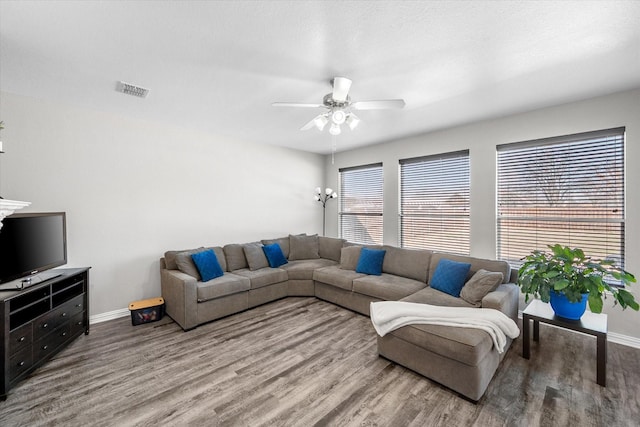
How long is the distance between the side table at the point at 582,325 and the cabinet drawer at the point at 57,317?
14.6 feet

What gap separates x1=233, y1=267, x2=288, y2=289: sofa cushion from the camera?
3.80 m

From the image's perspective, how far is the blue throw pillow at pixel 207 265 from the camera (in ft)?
11.7

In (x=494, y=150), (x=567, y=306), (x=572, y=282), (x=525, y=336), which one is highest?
(x=494, y=150)

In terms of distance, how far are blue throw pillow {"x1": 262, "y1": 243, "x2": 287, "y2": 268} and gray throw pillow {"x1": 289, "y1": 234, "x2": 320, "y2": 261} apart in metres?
0.43

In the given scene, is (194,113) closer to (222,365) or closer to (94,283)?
(94,283)

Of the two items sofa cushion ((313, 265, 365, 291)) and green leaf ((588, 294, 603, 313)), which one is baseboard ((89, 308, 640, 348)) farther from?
sofa cushion ((313, 265, 365, 291))

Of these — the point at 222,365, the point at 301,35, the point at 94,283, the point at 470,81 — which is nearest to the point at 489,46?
the point at 470,81

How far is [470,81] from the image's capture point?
2.57 metres

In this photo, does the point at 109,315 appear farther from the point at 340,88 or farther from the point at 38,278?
the point at 340,88

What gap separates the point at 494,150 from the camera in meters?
3.65

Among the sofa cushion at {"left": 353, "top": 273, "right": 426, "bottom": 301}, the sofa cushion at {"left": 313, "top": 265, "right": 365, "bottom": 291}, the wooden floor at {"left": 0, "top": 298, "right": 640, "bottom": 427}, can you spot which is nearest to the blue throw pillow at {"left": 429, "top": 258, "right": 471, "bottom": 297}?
the sofa cushion at {"left": 353, "top": 273, "right": 426, "bottom": 301}

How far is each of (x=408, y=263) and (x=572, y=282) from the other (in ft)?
5.84

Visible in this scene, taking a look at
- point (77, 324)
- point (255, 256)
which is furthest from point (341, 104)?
point (77, 324)

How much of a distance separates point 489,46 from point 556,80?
1.14m
